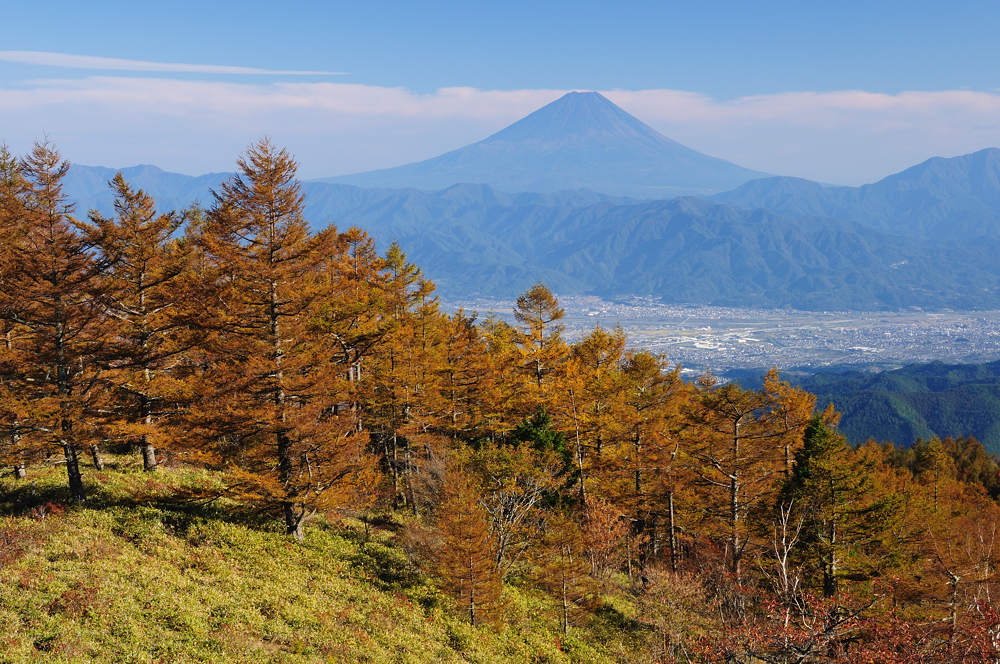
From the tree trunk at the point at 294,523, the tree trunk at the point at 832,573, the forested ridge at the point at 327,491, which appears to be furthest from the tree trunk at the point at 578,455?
the tree trunk at the point at 294,523

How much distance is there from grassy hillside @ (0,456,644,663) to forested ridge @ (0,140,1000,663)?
0.09 meters

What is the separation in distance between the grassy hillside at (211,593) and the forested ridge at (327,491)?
0.09m

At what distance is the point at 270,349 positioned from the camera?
18812mm

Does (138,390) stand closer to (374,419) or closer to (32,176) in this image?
(32,176)

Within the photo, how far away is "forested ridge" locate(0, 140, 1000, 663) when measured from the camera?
48.5 ft

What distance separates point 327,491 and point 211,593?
4478 mm

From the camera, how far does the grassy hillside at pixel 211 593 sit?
509 inches

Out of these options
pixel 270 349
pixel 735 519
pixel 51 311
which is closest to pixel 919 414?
pixel 735 519

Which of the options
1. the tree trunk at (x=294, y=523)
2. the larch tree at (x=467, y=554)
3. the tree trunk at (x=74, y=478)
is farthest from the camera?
the tree trunk at (x=294, y=523)

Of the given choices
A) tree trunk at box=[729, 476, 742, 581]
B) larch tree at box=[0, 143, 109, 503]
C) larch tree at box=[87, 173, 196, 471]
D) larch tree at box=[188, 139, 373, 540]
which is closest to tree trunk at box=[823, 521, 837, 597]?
tree trunk at box=[729, 476, 742, 581]

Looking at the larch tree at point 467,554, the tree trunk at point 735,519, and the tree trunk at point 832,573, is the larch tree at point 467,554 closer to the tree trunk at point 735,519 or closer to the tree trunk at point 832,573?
the tree trunk at point 735,519

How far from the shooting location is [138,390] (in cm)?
2027

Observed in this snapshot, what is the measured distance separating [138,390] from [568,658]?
1810 centimetres

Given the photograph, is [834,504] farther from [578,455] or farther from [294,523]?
[294,523]
